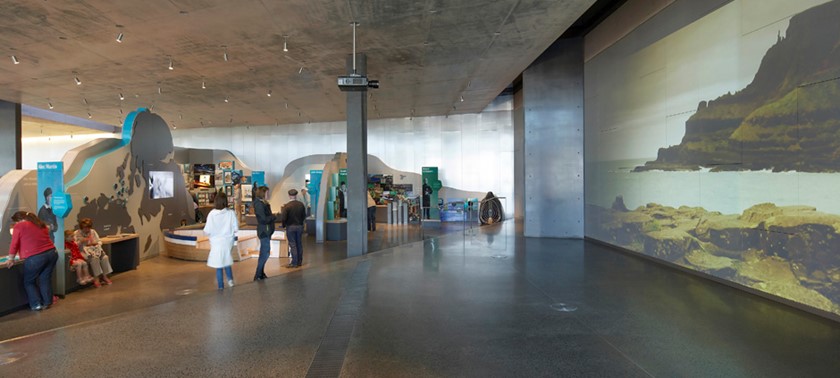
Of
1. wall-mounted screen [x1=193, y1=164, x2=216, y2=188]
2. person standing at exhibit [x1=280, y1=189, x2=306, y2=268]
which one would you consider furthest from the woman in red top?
wall-mounted screen [x1=193, y1=164, x2=216, y2=188]

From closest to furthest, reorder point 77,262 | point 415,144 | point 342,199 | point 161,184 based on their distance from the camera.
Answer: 1. point 77,262
2. point 161,184
3. point 342,199
4. point 415,144

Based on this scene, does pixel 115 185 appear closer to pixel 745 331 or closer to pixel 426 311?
pixel 426 311

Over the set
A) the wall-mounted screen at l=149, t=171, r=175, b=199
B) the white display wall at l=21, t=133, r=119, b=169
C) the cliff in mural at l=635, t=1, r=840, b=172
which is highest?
the white display wall at l=21, t=133, r=119, b=169

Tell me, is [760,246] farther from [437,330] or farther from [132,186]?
[132,186]

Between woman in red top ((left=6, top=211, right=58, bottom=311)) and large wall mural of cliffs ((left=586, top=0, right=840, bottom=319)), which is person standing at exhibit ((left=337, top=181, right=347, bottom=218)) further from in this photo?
large wall mural of cliffs ((left=586, top=0, right=840, bottom=319))

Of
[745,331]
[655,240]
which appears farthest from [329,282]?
[655,240]

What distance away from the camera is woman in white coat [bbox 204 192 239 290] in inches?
213

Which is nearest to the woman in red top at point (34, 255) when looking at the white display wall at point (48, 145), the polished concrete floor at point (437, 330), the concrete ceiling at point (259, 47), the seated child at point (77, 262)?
the polished concrete floor at point (437, 330)

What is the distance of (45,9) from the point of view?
6039 millimetres

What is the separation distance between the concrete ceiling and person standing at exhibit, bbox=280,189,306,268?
3041 mm

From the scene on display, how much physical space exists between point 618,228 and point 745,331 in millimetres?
4881

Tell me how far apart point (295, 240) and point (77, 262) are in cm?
351

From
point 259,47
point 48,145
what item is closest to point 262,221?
point 259,47

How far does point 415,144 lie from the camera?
57.8 ft
